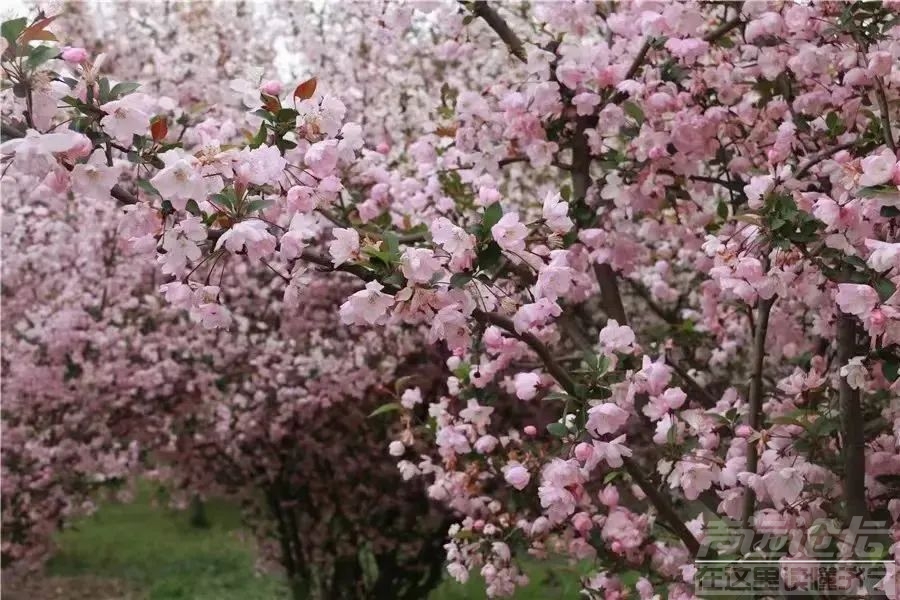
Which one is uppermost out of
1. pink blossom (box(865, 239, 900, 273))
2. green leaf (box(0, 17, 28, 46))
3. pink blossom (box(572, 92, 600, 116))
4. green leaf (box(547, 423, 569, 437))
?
pink blossom (box(572, 92, 600, 116))

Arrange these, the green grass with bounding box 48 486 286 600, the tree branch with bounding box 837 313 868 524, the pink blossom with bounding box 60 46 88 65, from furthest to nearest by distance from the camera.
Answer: the green grass with bounding box 48 486 286 600 → the tree branch with bounding box 837 313 868 524 → the pink blossom with bounding box 60 46 88 65

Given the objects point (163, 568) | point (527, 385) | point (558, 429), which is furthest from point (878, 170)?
point (163, 568)

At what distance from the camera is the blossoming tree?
5.60 feet

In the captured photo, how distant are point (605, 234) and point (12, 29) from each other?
76.8 inches

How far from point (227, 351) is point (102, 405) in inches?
33.0

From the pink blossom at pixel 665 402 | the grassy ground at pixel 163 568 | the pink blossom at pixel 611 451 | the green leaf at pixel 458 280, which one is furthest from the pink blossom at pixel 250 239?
the grassy ground at pixel 163 568

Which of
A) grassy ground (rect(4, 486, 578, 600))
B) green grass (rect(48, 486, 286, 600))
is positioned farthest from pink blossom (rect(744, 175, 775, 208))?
green grass (rect(48, 486, 286, 600))

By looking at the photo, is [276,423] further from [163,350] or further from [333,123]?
[333,123]

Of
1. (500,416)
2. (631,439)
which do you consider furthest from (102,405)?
(631,439)

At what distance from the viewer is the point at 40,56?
5.16ft

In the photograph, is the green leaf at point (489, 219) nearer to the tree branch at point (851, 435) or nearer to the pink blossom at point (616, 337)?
the pink blossom at point (616, 337)

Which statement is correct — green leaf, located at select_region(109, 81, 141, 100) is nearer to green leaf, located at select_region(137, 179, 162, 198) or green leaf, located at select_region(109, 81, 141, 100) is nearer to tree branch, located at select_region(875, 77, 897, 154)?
green leaf, located at select_region(137, 179, 162, 198)

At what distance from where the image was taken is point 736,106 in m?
3.06

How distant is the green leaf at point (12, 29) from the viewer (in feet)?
5.09
